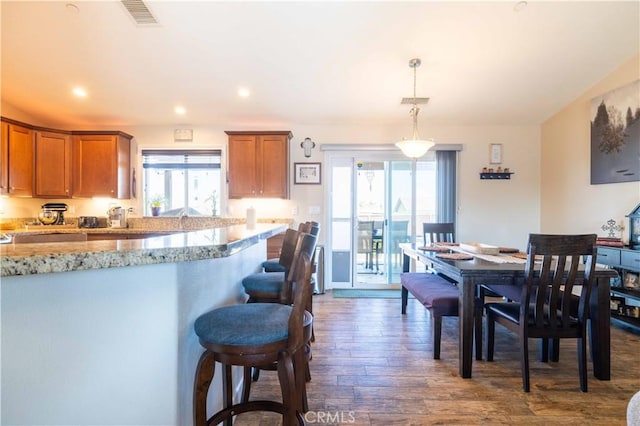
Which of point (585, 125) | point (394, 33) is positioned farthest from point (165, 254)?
point (585, 125)

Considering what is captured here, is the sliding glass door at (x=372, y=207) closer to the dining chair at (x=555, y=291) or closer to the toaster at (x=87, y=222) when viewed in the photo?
the dining chair at (x=555, y=291)

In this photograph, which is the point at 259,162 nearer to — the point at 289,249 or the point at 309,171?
the point at 309,171

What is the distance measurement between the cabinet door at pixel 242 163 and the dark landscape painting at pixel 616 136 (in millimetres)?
4276

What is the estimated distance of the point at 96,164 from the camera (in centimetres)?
430

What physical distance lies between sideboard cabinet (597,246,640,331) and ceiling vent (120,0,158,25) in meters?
4.91

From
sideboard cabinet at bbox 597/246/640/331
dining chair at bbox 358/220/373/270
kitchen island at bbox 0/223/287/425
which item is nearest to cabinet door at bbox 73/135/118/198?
dining chair at bbox 358/220/373/270

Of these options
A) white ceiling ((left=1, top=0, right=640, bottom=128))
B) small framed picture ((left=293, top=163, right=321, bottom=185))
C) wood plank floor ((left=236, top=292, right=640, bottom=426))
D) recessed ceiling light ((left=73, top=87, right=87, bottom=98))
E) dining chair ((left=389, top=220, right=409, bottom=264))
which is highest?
white ceiling ((left=1, top=0, right=640, bottom=128))

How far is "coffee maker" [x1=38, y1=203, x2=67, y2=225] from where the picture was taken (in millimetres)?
4328

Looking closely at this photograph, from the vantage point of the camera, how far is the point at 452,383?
6.86 feet

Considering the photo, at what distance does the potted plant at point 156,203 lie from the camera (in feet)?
15.0

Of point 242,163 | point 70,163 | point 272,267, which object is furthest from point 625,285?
point 70,163

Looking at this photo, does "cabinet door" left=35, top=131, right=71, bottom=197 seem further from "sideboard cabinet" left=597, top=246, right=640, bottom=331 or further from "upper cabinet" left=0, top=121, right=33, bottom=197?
"sideboard cabinet" left=597, top=246, right=640, bottom=331

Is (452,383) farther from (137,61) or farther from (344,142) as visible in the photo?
(137,61)

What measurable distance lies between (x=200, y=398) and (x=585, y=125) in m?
5.00
